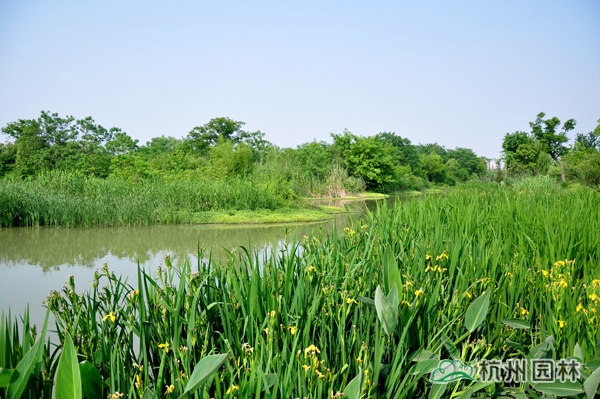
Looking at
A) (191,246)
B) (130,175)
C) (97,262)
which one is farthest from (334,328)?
(130,175)

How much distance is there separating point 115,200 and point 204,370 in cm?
1148

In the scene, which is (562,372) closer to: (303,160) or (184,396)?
(184,396)

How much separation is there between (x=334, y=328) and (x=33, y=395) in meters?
1.02

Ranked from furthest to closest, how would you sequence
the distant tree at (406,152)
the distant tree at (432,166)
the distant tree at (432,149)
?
the distant tree at (432,149)
the distant tree at (432,166)
the distant tree at (406,152)

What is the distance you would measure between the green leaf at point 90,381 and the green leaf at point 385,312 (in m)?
0.80

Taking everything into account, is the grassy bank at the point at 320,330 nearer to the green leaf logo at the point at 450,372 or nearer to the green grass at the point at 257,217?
the green leaf logo at the point at 450,372

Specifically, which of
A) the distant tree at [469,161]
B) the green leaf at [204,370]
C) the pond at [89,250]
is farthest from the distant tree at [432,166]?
the green leaf at [204,370]

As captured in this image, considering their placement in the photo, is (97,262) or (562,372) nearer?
(562,372)

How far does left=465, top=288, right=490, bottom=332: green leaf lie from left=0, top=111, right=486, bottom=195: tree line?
1491 cm

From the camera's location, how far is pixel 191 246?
8398 mm

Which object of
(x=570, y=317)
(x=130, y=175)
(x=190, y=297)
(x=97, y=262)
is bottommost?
(x=97, y=262)

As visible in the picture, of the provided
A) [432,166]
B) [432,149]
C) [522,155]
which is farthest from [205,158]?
[432,149]

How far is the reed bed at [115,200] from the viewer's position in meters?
10.4

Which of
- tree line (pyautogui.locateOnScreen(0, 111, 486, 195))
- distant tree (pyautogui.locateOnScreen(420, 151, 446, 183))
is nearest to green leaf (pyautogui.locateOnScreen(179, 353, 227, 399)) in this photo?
tree line (pyautogui.locateOnScreen(0, 111, 486, 195))
